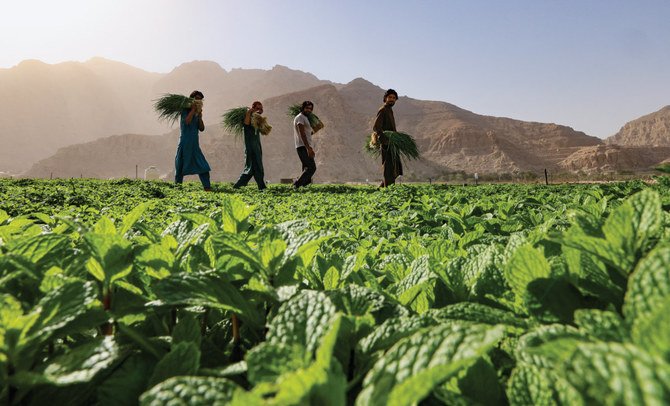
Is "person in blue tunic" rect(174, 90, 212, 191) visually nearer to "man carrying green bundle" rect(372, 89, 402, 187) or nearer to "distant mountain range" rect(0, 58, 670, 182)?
"man carrying green bundle" rect(372, 89, 402, 187)

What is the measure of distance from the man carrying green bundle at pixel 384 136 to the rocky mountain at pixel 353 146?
46554 mm

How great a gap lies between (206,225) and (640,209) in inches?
34.8

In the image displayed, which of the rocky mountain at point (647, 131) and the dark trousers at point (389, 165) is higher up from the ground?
the rocky mountain at point (647, 131)

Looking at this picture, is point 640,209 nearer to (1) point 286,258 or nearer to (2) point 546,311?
(2) point 546,311

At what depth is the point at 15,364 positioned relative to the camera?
615 millimetres

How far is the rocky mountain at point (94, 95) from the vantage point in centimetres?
14475

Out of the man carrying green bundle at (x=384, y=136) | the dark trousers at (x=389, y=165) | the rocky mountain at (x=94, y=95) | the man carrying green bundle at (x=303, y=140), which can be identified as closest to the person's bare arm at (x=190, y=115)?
the man carrying green bundle at (x=303, y=140)

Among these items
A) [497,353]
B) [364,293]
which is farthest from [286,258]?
[497,353]

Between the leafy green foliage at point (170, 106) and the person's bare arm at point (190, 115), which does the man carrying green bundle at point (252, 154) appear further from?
the leafy green foliage at point (170, 106)

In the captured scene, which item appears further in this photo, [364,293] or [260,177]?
[260,177]

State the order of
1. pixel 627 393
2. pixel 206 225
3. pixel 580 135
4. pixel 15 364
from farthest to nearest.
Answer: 1. pixel 580 135
2. pixel 206 225
3. pixel 15 364
4. pixel 627 393

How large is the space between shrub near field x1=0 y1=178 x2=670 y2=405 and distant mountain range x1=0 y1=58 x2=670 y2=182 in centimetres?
4941

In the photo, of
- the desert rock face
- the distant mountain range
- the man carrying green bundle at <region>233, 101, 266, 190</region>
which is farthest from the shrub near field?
the desert rock face

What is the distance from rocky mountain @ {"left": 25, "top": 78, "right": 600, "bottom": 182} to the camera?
7488 centimetres
